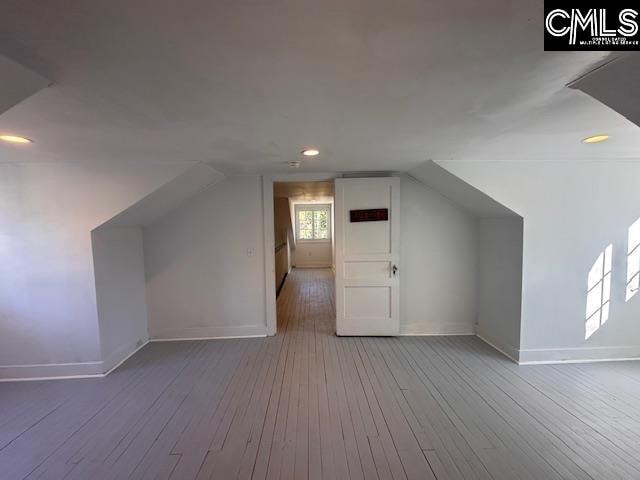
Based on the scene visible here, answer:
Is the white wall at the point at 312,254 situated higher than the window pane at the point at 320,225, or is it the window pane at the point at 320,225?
the window pane at the point at 320,225

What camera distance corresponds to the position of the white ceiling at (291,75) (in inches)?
33.1

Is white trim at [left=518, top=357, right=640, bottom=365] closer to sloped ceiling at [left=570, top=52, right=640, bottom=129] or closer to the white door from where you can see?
the white door

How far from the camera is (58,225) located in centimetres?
271

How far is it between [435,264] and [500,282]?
2.41ft

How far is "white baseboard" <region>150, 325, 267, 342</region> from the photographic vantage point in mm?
3668

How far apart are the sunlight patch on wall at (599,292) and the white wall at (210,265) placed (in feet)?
12.0

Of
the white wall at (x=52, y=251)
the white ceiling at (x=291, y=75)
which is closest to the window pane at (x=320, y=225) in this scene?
the white wall at (x=52, y=251)

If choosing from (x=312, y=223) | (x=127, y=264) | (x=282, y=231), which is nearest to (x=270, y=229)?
(x=127, y=264)

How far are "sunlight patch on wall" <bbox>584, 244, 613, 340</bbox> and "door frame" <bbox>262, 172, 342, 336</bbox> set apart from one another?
293 centimetres

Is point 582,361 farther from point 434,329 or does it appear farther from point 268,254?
point 268,254

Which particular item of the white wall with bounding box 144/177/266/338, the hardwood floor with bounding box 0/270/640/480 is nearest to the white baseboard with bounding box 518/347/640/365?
the hardwood floor with bounding box 0/270/640/480

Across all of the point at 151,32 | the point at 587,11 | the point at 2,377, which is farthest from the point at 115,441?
the point at 587,11

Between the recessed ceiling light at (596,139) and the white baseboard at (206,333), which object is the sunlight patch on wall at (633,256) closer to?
the recessed ceiling light at (596,139)

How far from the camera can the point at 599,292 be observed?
2.95 meters
